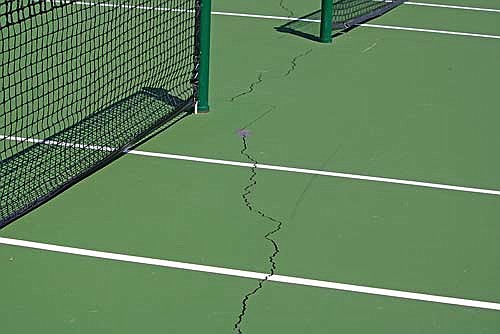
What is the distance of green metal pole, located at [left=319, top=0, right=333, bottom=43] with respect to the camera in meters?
10.8

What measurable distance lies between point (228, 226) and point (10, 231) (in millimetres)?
1343

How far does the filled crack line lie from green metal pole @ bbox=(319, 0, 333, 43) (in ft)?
9.46

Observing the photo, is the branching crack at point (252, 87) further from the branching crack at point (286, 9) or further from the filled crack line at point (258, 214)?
the branching crack at point (286, 9)

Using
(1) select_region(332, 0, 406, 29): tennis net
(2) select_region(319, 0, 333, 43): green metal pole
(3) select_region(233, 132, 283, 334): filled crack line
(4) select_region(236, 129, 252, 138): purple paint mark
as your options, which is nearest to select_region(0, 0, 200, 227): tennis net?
(4) select_region(236, 129, 252, 138): purple paint mark

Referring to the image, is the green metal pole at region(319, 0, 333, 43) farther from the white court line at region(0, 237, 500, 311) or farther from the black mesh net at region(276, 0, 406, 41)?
the white court line at region(0, 237, 500, 311)

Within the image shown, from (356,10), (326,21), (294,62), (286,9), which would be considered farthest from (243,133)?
(286,9)

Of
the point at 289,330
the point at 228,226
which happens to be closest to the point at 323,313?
the point at 289,330

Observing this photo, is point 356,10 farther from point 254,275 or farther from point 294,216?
point 254,275

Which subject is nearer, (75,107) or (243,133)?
(243,133)

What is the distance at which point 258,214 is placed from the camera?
6758 mm

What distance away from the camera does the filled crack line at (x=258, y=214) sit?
5493 mm

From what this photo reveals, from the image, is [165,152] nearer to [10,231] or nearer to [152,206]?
[152,206]

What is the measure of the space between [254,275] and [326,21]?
544cm

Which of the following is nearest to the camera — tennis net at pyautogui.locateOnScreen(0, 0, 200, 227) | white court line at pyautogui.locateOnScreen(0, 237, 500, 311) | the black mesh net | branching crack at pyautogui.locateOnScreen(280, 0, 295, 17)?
white court line at pyautogui.locateOnScreen(0, 237, 500, 311)
